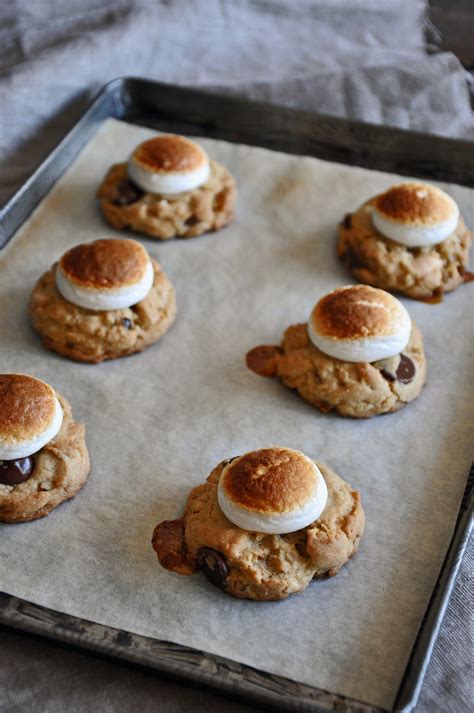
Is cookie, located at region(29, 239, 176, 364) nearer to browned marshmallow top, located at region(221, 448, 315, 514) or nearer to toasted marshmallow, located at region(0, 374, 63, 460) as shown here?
toasted marshmallow, located at region(0, 374, 63, 460)

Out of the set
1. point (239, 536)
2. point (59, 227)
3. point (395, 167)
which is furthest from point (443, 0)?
point (239, 536)

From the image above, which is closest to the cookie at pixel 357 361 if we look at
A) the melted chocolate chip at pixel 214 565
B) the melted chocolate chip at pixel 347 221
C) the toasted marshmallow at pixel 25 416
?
the melted chocolate chip at pixel 347 221

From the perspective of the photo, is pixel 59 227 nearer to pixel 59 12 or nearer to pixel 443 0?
pixel 59 12

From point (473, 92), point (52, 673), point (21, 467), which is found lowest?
point (52, 673)

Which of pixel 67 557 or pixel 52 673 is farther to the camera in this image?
pixel 67 557

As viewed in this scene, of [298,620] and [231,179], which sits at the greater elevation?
[231,179]

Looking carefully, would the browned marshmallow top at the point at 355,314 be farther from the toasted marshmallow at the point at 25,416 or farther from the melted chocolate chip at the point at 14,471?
the melted chocolate chip at the point at 14,471

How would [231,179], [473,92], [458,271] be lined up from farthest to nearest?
[473,92] < [231,179] < [458,271]

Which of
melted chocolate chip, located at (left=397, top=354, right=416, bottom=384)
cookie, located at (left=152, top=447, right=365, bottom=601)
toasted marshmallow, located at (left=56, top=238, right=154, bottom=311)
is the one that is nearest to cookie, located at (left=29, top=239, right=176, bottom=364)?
toasted marshmallow, located at (left=56, top=238, right=154, bottom=311)
